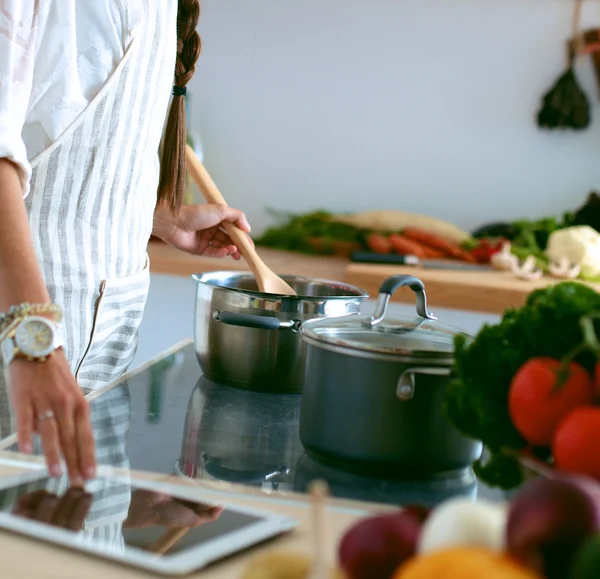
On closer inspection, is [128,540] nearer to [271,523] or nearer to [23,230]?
[271,523]

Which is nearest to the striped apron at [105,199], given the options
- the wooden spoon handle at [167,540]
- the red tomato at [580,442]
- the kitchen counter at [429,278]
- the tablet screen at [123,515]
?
the tablet screen at [123,515]

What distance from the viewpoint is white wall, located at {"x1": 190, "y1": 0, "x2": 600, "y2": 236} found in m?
2.64

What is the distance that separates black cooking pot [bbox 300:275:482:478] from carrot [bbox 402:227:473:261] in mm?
1695

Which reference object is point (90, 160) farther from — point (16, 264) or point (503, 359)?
point (503, 359)

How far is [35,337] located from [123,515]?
181mm

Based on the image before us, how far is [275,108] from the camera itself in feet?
9.11

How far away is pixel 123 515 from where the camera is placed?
0.60 meters

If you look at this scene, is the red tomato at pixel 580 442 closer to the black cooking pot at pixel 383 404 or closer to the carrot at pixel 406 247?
the black cooking pot at pixel 383 404

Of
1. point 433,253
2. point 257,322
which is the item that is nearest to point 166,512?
point 257,322

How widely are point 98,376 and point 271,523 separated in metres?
0.68

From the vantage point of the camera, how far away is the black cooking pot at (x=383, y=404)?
2.40ft

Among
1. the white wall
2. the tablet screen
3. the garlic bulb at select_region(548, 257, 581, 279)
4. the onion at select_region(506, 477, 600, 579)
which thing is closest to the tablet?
the tablet screen

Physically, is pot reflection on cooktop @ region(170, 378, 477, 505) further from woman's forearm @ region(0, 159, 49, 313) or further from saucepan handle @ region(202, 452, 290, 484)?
woman's forearm @ region(0, 159, 49, 313)

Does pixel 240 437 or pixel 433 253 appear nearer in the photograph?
pixel 240 437
